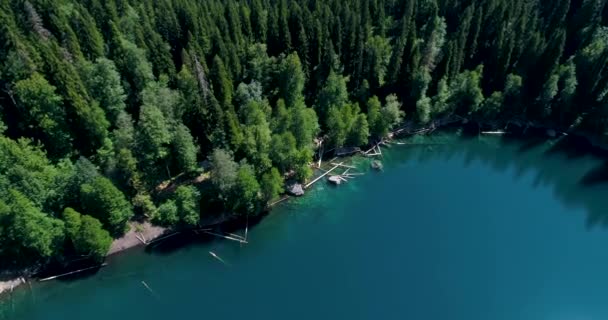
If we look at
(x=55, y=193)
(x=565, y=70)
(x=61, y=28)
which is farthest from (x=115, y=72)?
(x=565, y=70)

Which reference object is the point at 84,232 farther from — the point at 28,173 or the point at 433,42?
the point at 433,42

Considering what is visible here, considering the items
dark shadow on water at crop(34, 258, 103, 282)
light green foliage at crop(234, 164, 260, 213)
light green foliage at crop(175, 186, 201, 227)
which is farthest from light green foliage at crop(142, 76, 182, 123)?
dark shadow on water at crop(34, 258, 103, 282)

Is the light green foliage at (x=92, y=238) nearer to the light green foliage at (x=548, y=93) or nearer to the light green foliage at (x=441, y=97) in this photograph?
the light green foliage at (x=441, y=97)

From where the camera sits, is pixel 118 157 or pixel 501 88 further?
pixel 501 88

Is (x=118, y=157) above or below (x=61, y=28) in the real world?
below

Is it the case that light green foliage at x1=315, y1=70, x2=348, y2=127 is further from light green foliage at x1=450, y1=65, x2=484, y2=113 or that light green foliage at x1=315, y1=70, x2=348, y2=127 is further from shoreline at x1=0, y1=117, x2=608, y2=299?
light green foliage at x1=450, y1=65, x2=484, y2=113

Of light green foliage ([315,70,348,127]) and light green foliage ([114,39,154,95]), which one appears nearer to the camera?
light green foliage ([114,39,154,95])

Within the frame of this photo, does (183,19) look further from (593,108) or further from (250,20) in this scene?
(593,108)
